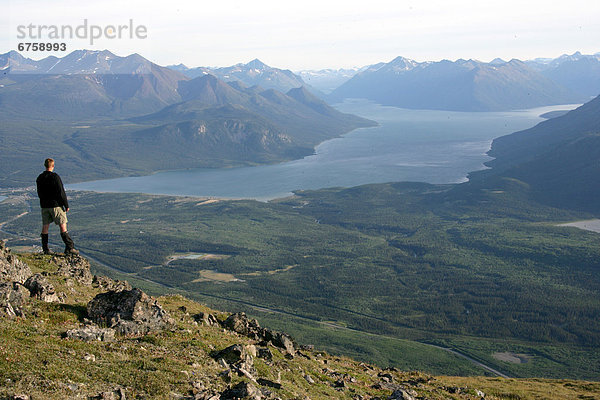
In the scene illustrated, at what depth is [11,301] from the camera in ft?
70.3

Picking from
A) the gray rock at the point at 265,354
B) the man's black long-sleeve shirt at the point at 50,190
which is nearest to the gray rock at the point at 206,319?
the gray rock at the point at 265,354

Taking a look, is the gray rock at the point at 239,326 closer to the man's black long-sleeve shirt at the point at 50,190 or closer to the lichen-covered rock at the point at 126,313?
the lichen-covered rock at the point at 126,313

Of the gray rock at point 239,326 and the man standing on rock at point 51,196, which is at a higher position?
the man standing on rock at point 51,196

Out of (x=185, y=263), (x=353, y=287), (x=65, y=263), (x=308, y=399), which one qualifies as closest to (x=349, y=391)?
(x=308, y=399)

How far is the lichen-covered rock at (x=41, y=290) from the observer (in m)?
23.8

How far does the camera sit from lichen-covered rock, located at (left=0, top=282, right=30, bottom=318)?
20.8 meters

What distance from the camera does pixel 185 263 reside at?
146m

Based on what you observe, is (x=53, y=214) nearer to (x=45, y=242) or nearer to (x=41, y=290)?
(x=45, y=242)

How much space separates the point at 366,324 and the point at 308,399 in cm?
8338

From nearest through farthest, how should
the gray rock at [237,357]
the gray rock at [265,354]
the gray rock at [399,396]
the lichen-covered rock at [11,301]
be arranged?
the lichen-covered rock at [11,301]
the gray rock at [237,357]
the gray rock at [265,354]
the gray rock at [399,396]

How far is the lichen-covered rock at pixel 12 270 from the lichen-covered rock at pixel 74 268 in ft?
10.7

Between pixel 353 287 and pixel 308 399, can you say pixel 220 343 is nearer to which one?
pixel 308 399

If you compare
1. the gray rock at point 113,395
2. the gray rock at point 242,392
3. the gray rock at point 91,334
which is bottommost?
the gray rock at point 242,392

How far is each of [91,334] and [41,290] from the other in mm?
4735
